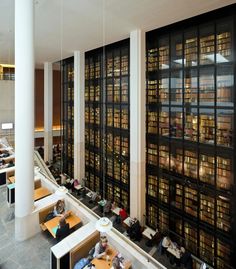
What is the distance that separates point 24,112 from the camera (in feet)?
17.8

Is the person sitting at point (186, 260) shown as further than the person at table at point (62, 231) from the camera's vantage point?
Yes

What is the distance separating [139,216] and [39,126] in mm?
15221

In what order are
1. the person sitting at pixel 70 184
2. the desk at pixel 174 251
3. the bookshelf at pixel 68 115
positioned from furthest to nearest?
the bookshelf at pixel 68 115 → the person sitting at pixel 70 184 → the desk at pixel 174 251

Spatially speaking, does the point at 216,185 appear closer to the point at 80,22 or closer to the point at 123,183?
the point at 123,183

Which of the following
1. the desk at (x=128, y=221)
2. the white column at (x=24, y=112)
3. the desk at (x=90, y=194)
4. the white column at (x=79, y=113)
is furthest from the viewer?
the white column at (x=79, y=113)

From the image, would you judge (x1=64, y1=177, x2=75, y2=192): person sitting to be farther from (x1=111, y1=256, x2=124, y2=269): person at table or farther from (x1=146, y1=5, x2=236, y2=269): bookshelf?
(x1=111, y1=256, x2=124, y2=269): person at table

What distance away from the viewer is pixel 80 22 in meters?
8.72

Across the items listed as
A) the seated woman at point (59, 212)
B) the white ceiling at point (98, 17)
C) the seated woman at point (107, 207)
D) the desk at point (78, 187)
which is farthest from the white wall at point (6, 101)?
the seated woman at point (59, 212)

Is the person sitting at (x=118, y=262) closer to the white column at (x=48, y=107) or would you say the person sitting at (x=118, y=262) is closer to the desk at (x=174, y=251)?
the desk at (x=174, y=251)

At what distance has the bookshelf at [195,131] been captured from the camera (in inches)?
308

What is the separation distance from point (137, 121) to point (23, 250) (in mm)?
6680

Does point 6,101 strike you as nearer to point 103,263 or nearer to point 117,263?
point 103,263

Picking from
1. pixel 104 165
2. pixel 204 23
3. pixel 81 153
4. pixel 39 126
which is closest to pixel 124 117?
pixel 104 165

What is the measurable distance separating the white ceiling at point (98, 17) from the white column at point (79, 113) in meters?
2.50
